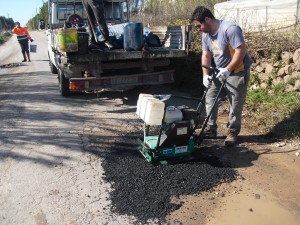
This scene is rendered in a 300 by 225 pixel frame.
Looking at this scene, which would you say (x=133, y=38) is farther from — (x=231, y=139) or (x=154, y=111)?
(x=154, y=111)

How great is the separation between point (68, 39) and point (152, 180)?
333 centimetres

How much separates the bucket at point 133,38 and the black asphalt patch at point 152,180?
278cm

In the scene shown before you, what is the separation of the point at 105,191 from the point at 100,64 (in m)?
3.48

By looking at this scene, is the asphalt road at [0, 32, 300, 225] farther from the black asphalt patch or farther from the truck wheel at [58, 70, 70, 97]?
the truck wheel at [58, 70, 70, 97]

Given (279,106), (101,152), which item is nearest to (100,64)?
(101,152)

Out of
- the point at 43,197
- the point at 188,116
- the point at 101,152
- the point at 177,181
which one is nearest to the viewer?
the point at 43,197

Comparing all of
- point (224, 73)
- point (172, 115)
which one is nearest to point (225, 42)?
point (224, 73)

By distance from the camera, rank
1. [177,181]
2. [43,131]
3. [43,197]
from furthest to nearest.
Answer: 1. [43,131]
2. [177,181]
3. [43,197]

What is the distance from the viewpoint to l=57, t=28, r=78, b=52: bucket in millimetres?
5965

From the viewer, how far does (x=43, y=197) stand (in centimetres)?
355

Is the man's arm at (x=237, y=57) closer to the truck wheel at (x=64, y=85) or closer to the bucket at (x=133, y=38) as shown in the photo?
the bucket at (x=133, y=38)

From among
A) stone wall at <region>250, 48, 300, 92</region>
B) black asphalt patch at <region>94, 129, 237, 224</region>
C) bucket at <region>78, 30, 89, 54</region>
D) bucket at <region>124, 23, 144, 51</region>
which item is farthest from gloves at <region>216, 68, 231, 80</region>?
bucket at <region>78, 30, 89, 54</region>

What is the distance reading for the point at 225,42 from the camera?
14.4ft

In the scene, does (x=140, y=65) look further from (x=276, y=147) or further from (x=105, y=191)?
(x=105, y=191)
